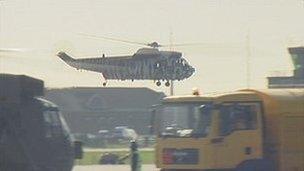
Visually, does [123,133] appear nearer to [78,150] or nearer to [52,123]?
[78,150]

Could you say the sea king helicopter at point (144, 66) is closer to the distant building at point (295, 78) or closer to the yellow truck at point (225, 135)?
the distant building at point (295, 78)

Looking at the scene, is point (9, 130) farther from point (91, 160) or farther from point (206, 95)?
point (91, 160)

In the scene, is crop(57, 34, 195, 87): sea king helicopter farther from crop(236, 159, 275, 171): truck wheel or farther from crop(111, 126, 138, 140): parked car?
crop(236, 159, 275, 171): truck wheel

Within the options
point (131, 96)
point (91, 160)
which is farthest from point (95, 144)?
point (131, 96)

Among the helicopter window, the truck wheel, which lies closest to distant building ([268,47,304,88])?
the truck wheel

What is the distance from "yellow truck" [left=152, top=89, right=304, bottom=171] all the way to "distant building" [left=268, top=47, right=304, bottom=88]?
520cm

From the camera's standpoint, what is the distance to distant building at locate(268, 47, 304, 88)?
98.7 ft

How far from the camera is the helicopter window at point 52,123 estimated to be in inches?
Answer: 805

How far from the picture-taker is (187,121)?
19766 millimetres

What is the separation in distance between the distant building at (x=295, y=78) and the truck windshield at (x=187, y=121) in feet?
20.5

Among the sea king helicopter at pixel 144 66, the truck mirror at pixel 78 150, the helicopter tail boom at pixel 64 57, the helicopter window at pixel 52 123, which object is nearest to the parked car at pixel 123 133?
the sea king helicopter at pixel 144 66

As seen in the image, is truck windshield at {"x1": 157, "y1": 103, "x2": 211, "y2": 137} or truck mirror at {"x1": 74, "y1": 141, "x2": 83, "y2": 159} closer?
truck windshield at {"x1": 157, "y1": 103, "x2": 211, "y2": 137}

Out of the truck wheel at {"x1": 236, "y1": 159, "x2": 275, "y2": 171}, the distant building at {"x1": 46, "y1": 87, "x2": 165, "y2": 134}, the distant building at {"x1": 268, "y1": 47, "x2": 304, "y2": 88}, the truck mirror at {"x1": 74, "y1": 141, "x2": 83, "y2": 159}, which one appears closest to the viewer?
the truck wheel at {"x1": 236, "y1": 159, "x2": 275, "y2": 171}

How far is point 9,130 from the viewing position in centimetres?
1922
